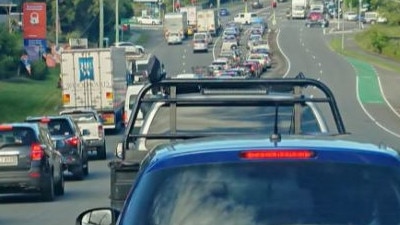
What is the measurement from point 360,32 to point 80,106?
7669 cm

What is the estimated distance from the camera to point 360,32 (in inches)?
5231

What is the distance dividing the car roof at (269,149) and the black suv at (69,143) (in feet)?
81.6

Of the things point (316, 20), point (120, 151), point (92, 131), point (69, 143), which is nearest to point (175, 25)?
point (316, 20)

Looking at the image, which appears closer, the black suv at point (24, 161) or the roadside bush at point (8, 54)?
the black suv at point (24, 161)

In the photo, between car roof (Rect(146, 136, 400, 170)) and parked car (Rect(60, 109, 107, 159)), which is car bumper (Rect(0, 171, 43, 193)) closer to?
parked car (Rect(60, 109, 107, 159))

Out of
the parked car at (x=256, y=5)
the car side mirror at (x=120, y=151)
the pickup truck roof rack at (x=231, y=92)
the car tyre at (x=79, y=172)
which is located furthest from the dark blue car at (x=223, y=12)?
the pickup truck roof rack at (x=231, y=92)

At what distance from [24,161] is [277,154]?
770 inches

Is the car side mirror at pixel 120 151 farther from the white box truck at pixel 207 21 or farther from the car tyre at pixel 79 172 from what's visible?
the white box truck at pixel 207 21

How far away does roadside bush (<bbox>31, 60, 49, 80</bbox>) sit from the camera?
81.6 metres

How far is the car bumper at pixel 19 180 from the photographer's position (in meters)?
25.8

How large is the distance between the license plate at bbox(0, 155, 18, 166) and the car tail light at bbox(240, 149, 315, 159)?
19.4 metres

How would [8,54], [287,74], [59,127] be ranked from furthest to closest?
[287,74], [8,54], [59,127]

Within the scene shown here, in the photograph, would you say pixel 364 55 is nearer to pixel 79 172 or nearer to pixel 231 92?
pixel 79 172

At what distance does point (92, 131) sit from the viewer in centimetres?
4338
